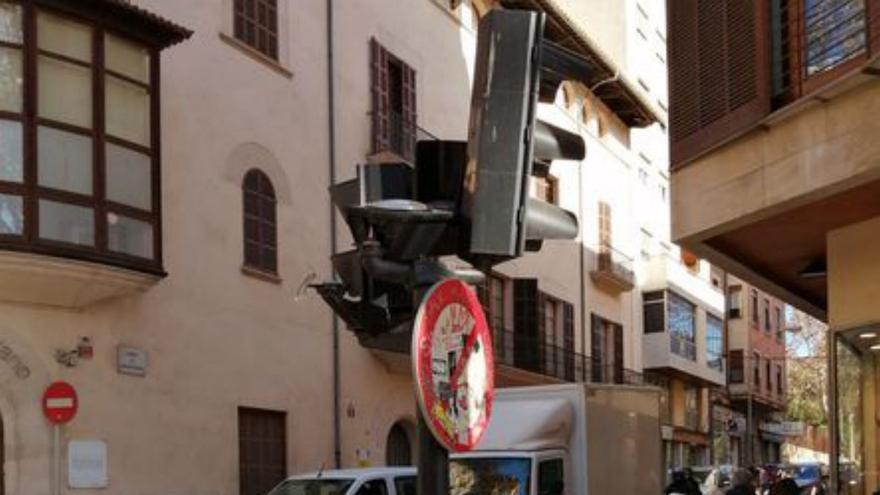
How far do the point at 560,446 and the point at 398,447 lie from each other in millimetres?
11727

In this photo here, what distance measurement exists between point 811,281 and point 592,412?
2966 millimetres

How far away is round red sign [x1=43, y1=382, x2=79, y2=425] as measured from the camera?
16359 millimetres

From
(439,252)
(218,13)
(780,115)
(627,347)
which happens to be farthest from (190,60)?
(627,347)

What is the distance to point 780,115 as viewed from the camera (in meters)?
10.6

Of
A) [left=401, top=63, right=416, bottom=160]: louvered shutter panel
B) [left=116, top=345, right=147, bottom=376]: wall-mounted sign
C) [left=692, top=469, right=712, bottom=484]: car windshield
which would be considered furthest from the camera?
[left=692, top=469, right=712, bottom=484]: car windshield

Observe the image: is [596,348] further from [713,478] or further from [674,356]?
[713,478]

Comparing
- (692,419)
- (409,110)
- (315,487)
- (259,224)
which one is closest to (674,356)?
(692,419)

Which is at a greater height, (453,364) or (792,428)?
(453,364)

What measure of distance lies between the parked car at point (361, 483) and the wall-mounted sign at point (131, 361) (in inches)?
173

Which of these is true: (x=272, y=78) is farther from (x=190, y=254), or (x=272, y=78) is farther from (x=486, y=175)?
(x=486, y=175)

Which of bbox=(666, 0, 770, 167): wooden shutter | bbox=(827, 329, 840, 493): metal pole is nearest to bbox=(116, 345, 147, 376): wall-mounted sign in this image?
bbox=(666, 0, 770, 167): wooden shutter

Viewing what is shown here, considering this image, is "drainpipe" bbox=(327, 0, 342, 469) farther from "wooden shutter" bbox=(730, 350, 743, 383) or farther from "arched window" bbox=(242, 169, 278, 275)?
"wooden shutter" bbox=(730, 350, 743, 383)

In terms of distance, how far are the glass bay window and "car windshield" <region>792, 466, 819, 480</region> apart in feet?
77.7

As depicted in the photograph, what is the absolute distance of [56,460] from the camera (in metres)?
16.5
